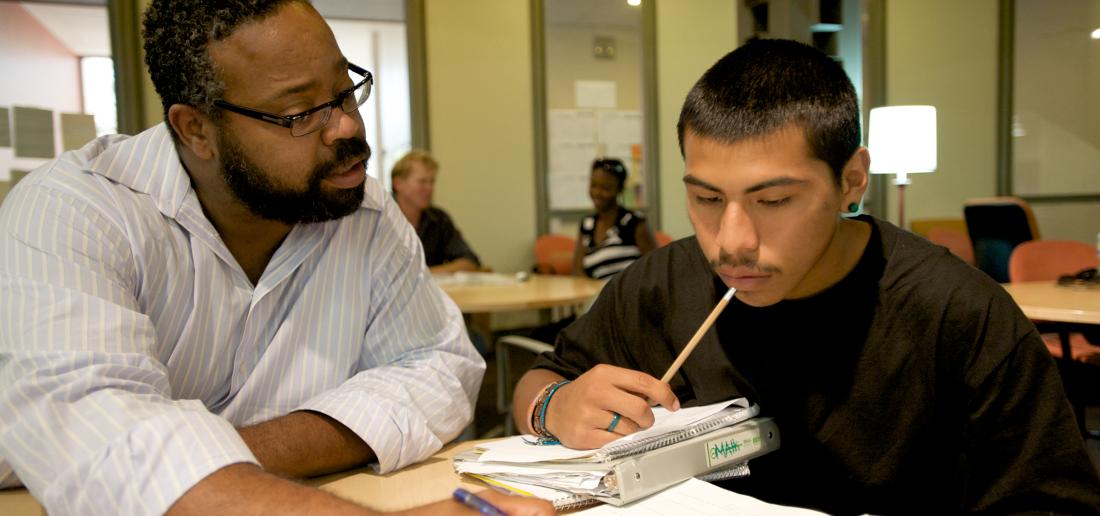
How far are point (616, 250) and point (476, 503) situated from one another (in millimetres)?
3496

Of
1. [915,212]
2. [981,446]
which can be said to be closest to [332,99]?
[981,446]

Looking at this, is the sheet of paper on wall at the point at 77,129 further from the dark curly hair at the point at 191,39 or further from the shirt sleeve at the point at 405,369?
the shirt sleeve at the point at 405,369

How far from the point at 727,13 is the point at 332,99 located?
6.28 metres

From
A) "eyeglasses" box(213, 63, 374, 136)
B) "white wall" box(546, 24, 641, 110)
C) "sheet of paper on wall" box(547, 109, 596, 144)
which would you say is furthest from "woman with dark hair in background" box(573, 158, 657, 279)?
"eyeglasses" box(213, 63, 374, 136)

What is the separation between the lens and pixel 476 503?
76cm

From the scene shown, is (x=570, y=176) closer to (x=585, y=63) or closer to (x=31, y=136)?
(x=585, y=63)

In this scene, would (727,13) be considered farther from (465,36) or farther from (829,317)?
(829,317)

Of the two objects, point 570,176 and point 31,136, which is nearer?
point 31,136

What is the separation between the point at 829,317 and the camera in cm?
105

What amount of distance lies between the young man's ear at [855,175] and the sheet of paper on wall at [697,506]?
45cm

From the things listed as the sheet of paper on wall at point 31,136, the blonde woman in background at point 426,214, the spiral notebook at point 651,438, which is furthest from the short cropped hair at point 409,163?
the spiral notebook at point 651,438

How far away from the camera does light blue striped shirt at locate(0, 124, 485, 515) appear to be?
0.82m

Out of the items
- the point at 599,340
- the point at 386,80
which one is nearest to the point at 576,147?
the point at 386,80

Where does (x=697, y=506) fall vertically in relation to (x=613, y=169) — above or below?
below
